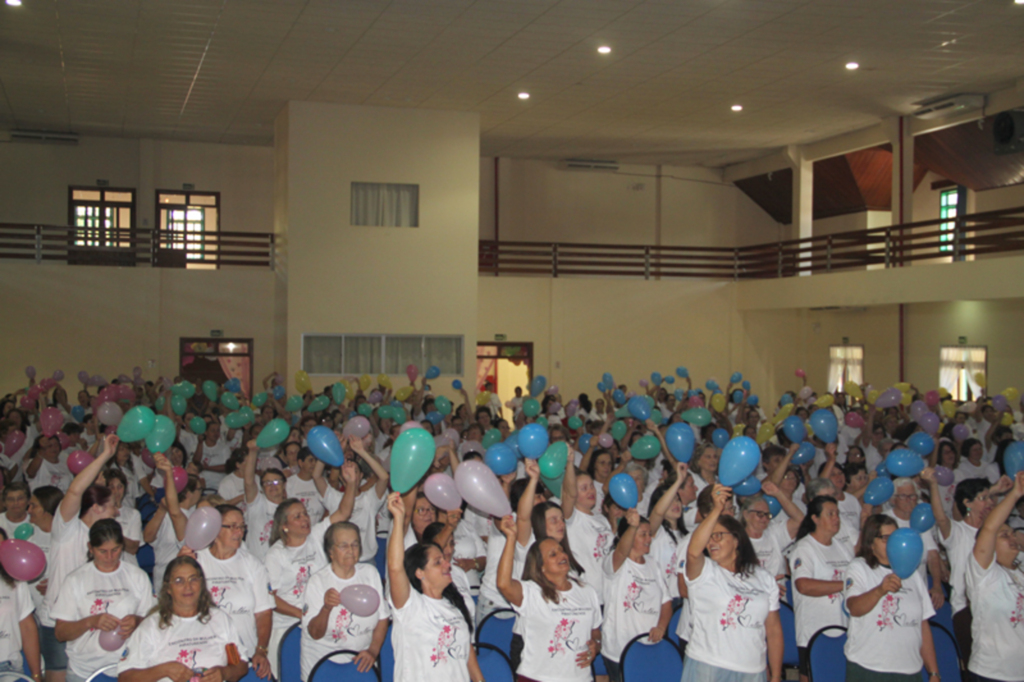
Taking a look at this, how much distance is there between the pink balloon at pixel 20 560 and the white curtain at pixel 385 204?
9.72 metres

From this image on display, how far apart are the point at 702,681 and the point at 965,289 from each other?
1023 centimetres

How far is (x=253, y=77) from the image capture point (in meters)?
11.9

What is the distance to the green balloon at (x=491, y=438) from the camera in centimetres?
795

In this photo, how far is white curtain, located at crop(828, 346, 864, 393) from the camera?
16797 millimetres

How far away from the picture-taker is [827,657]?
14.5 ft

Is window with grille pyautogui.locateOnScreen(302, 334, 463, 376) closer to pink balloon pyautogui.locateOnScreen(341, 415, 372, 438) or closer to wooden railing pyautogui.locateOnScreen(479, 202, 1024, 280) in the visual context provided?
wooden railing pyautogui.locateOnScreen(479, 202, 1024, 280)

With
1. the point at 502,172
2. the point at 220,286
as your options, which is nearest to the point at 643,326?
the point at 502,172

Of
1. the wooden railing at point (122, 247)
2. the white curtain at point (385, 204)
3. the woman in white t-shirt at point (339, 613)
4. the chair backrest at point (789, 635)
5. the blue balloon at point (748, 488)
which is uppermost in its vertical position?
the white curtain at point (385, 204)

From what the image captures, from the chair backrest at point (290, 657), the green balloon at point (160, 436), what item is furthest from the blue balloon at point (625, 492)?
the green balloon at point (160, 436)

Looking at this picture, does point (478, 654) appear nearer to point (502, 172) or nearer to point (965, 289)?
point (965, 289)

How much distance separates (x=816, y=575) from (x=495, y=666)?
69.2 inches

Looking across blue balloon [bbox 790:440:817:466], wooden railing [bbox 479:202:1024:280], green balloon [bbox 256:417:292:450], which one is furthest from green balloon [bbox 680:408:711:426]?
wooden railing [bbox 479:202:1024:280]

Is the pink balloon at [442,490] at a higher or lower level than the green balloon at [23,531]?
higher

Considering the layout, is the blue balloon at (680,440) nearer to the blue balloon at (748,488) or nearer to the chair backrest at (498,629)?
the blue balloon at (748,488)
